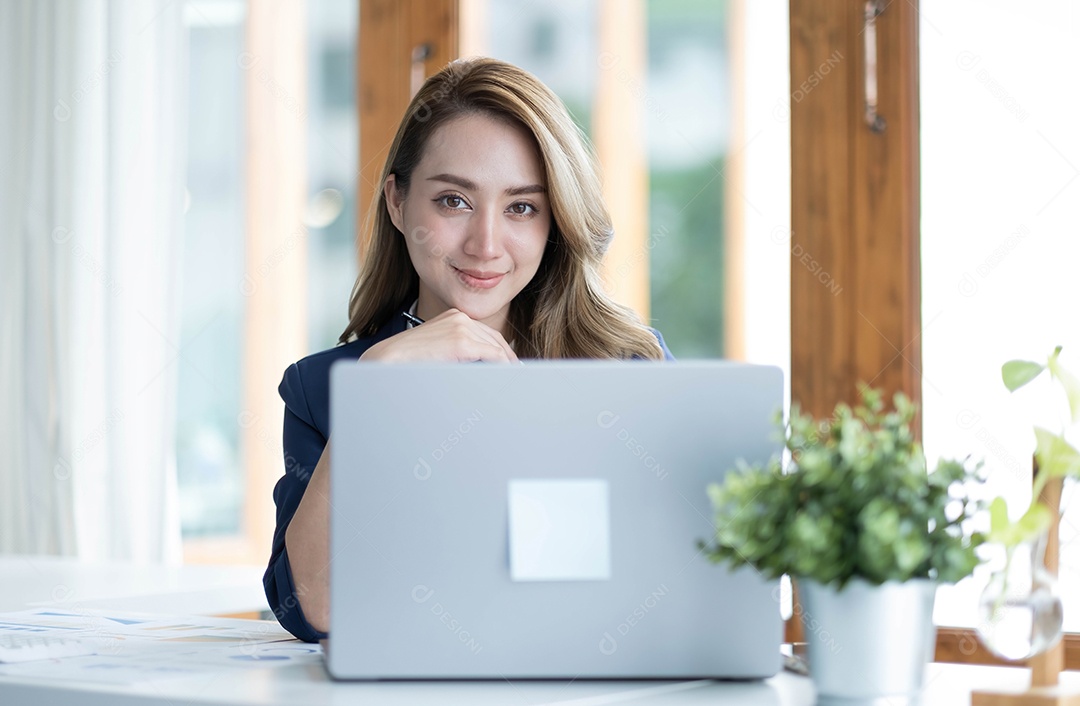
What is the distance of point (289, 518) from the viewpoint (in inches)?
62.5

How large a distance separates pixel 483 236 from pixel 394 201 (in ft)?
0.79

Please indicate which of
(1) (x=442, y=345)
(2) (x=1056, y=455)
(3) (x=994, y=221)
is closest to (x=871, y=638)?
(2) (x=1056, y=455)

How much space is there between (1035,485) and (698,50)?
3470mm

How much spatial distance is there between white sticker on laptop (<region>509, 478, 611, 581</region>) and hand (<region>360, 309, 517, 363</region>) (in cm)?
36

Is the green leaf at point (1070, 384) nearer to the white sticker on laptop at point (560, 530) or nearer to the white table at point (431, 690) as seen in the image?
the white table at point (431, 690)

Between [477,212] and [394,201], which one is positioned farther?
[394,201]

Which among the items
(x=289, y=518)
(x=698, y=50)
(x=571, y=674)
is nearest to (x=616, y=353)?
(x=289, y=518)

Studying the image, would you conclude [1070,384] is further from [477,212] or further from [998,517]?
[477,212]

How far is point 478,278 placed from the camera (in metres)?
1.76

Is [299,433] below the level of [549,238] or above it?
below

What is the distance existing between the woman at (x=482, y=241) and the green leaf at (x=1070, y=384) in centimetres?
92

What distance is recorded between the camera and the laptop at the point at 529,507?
956 millimetres

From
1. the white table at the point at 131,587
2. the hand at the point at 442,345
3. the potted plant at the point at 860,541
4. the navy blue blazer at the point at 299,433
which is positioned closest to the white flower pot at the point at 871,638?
the potted plant at the point at 860,541

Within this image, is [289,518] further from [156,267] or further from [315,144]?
[315,144]
